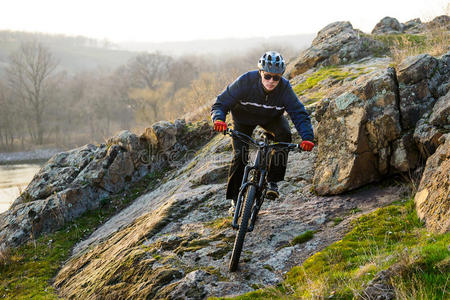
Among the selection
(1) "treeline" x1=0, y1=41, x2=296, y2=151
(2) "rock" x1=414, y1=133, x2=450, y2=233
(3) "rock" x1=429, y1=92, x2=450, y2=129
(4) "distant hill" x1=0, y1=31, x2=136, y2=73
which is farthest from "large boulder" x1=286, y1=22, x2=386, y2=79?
(4) "distant hill" x1=0, y1=31, x2=136, y2=73

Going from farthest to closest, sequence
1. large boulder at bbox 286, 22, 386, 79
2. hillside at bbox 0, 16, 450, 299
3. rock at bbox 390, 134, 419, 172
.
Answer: large boulder at bbox 286, 22, 386, 79 < rock at bbox 390, 134, 419, 172 < hillside at bbox 0, 16, 450, 299

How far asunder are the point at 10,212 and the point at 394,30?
1651 centimetres

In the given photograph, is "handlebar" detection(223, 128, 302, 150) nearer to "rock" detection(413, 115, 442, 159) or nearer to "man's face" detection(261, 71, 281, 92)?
"man's face" detection(261, 71, 281, 92)

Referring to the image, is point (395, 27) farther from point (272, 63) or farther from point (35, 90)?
point (35, 90)

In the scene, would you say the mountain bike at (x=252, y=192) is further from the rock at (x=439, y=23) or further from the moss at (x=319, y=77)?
the rock at (x=439, y=23)

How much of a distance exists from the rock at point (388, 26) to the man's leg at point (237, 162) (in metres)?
13.7

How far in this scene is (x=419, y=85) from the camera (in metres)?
5.89

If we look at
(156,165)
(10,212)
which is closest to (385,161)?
(156,165)

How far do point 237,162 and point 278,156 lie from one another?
634 millimetres

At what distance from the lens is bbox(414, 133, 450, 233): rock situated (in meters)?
4.08

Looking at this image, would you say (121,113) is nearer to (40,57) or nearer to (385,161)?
(40,57)

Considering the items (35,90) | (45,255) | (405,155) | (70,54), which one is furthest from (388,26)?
(70,54)

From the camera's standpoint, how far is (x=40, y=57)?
5738 cm

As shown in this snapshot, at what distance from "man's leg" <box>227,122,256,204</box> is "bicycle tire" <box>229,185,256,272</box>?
33.5 inches
